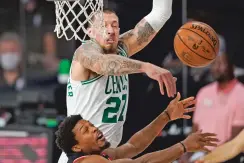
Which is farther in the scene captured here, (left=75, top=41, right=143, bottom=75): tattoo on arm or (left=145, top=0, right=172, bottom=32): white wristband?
(left=145, top=0, right=172, bottom=32): white wristband

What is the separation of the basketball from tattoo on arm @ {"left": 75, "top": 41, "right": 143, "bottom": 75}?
66 centimetres

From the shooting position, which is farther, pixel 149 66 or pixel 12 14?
pixel 12 14

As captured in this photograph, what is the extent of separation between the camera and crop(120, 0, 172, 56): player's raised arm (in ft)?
17.1

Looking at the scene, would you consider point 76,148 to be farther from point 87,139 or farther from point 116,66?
point 116,66

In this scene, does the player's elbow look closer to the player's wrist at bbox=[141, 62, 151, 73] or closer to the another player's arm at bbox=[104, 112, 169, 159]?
the player's wrist at bbox=[141, 62, 151, 73]

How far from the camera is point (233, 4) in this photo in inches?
270

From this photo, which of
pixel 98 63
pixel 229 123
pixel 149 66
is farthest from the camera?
pixel 229 123

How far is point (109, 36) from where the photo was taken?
488cm

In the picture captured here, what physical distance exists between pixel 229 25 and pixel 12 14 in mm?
2495

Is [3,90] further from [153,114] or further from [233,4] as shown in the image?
[233,4]

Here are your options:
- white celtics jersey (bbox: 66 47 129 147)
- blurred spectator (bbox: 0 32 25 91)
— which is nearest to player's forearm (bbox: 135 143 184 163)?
white celtics jersey (bbox: 66 47 129 147)

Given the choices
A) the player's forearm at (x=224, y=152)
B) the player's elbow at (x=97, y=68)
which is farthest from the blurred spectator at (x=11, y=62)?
the player's elbow at (x=97, y=68)

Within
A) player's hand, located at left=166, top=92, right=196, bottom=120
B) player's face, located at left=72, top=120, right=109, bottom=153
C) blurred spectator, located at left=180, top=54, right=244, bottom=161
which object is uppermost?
player's hand, located at left=166, top=92, right=196, bottom=120

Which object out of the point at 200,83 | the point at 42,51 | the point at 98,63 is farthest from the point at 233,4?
the point at 98,63
